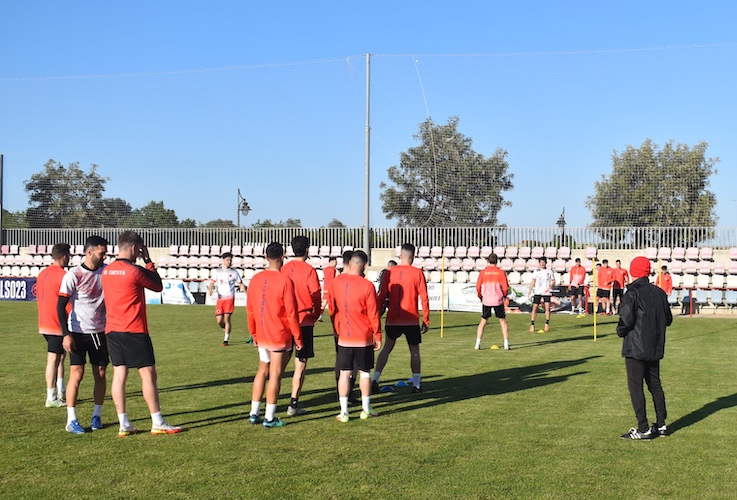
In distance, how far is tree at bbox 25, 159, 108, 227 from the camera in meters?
43.9

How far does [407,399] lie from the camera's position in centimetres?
1076

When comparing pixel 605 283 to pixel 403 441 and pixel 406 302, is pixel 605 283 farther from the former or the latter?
pixel 403 441

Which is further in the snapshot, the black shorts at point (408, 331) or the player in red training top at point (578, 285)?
the player in red training top at point (578, 285)

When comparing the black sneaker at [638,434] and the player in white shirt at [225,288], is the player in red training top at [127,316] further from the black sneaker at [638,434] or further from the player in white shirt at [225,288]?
the player in white shirt at [225,288]

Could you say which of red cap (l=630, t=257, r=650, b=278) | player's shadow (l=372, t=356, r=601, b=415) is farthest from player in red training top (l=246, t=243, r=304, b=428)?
red cap (l=630, t=257, r=650, b=278)

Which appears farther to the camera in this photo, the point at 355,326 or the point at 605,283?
the point at 605,283

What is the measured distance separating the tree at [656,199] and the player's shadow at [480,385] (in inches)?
827

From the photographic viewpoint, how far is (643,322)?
828 cm

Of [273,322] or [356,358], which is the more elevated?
[273,322]

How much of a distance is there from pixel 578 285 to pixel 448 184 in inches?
461

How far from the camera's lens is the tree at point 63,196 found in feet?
144

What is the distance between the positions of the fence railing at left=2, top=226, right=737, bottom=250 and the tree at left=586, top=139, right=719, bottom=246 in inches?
3.2

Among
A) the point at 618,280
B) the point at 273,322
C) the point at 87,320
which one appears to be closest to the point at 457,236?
the point at 618,280

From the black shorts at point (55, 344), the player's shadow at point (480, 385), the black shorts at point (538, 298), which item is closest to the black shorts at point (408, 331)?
the player's shadow at point (480, 385)
